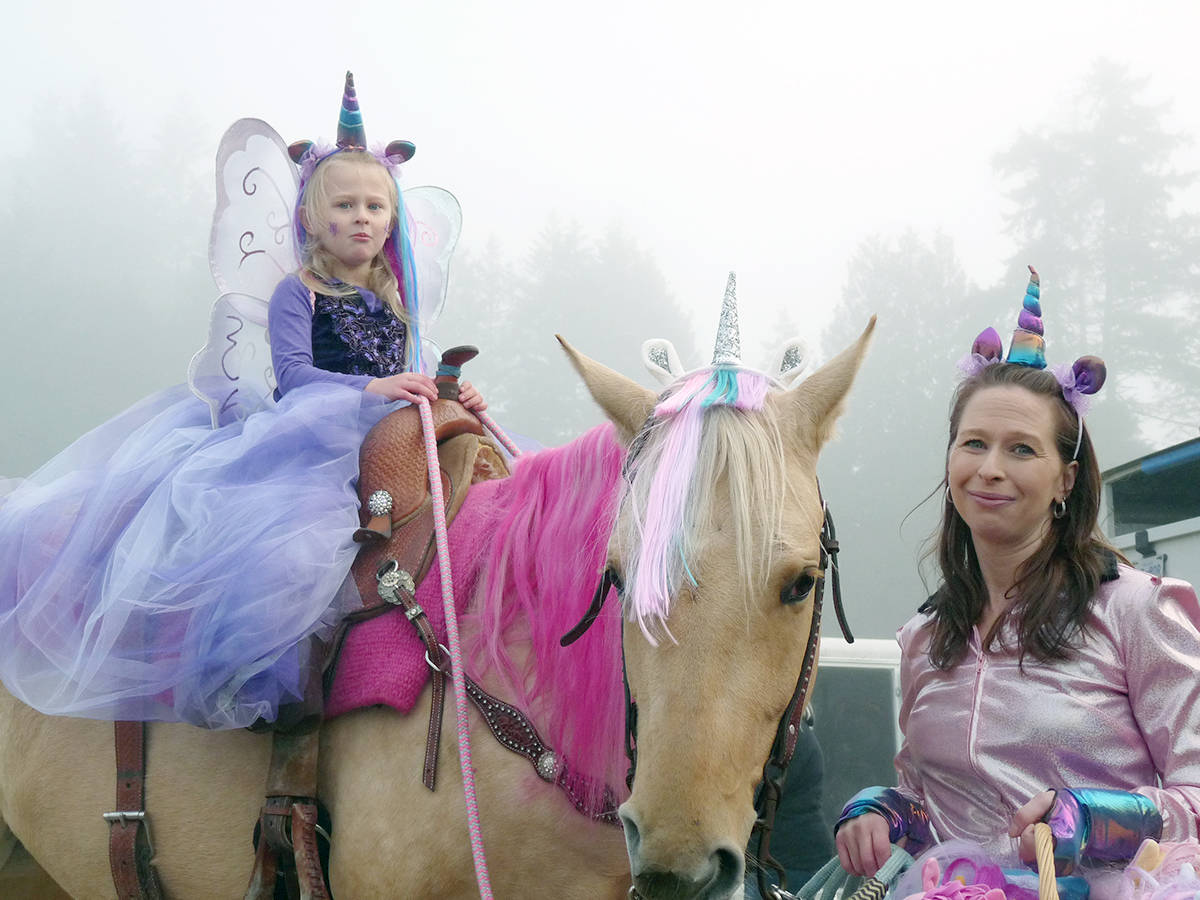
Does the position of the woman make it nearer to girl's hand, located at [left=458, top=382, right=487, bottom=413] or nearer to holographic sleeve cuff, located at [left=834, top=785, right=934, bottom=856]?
holographic sleeve cuff, located at [left=834, top=785, right=934, bottom=856]

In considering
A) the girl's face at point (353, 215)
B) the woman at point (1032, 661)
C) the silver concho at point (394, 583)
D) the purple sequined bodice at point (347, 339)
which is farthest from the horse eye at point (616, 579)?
the girl's face at point (353, 215)

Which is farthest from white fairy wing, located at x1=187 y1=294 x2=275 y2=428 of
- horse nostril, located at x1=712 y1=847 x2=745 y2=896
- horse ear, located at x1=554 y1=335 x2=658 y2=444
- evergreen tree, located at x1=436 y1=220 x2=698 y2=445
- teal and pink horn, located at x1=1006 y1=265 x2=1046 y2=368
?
evergreen tree, located at x1=436 y1=220 x2=698 y2=445

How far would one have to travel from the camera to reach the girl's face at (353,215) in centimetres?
266

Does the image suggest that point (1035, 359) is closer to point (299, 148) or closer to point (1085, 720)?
point (1085, 720)

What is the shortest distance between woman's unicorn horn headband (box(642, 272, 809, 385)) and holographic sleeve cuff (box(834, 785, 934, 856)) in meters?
0.85

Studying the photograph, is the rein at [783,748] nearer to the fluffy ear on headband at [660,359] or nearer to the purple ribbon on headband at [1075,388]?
the fluffy ear on headband at [660,359]

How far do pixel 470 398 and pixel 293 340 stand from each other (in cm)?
52

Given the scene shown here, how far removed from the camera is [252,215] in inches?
107

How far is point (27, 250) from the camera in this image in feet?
33.8

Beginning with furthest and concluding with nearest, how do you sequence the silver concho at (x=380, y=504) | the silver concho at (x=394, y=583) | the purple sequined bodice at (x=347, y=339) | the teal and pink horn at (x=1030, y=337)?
the purple sequined bodice at (x=347, y=339)
the silver concho at (x=380, y=504)
the silver concho at (x=394, y=583)
the teal and pink horn at (x=1030, y=337)

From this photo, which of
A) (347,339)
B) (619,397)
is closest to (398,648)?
(619,397)

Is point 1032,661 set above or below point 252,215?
below

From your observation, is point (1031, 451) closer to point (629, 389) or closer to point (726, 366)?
point (726, 366)

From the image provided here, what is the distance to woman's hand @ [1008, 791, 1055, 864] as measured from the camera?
4.29 feet
